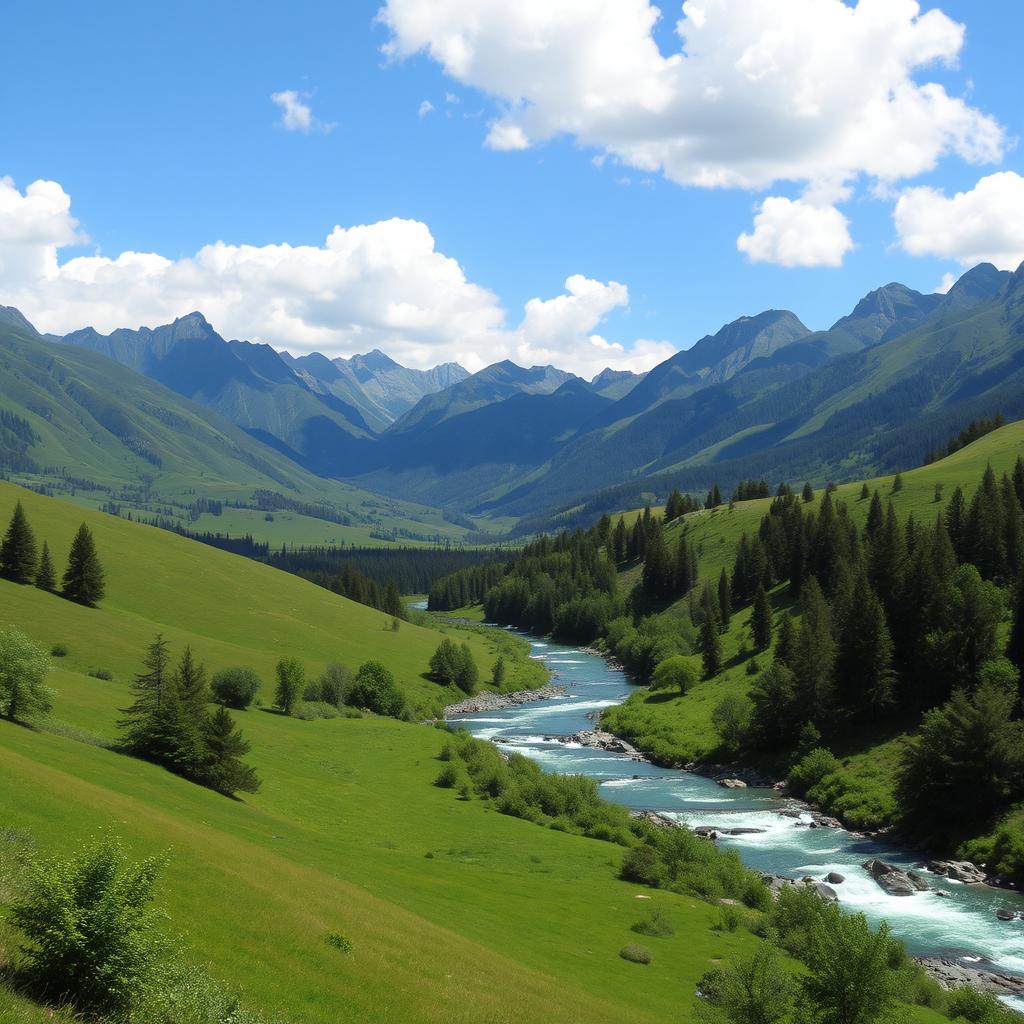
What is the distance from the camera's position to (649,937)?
4322 cm

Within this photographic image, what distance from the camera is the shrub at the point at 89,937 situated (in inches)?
647

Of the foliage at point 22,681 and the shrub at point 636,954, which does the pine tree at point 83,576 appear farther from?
the shrub at point 636,954

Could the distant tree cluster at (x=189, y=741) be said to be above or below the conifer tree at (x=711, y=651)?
below

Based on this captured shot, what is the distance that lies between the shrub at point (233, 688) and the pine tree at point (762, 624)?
70.9m

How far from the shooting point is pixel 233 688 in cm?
9294

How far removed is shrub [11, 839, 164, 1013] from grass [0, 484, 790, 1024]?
1217 millimetres

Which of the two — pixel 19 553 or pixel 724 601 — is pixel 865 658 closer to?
pixel 724 601

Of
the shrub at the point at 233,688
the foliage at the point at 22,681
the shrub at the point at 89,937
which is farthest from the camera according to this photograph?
the shrub at the point at 233,688

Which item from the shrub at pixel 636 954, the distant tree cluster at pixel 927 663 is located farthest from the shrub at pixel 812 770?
the shrub at pixel 636 954

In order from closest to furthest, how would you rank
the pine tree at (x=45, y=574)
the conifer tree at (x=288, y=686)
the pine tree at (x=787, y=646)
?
1. the pine tree at (x=787, y=646)
2. the conifer tree at (x=288, y=686)
3. the pine tree at (x=45, y=574)

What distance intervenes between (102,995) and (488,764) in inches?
2627

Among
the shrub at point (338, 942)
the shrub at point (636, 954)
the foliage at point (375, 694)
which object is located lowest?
the foliage at point (375, 694)

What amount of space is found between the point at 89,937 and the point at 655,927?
113 ft

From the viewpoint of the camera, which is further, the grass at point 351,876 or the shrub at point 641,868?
the shrub at point 641,868
